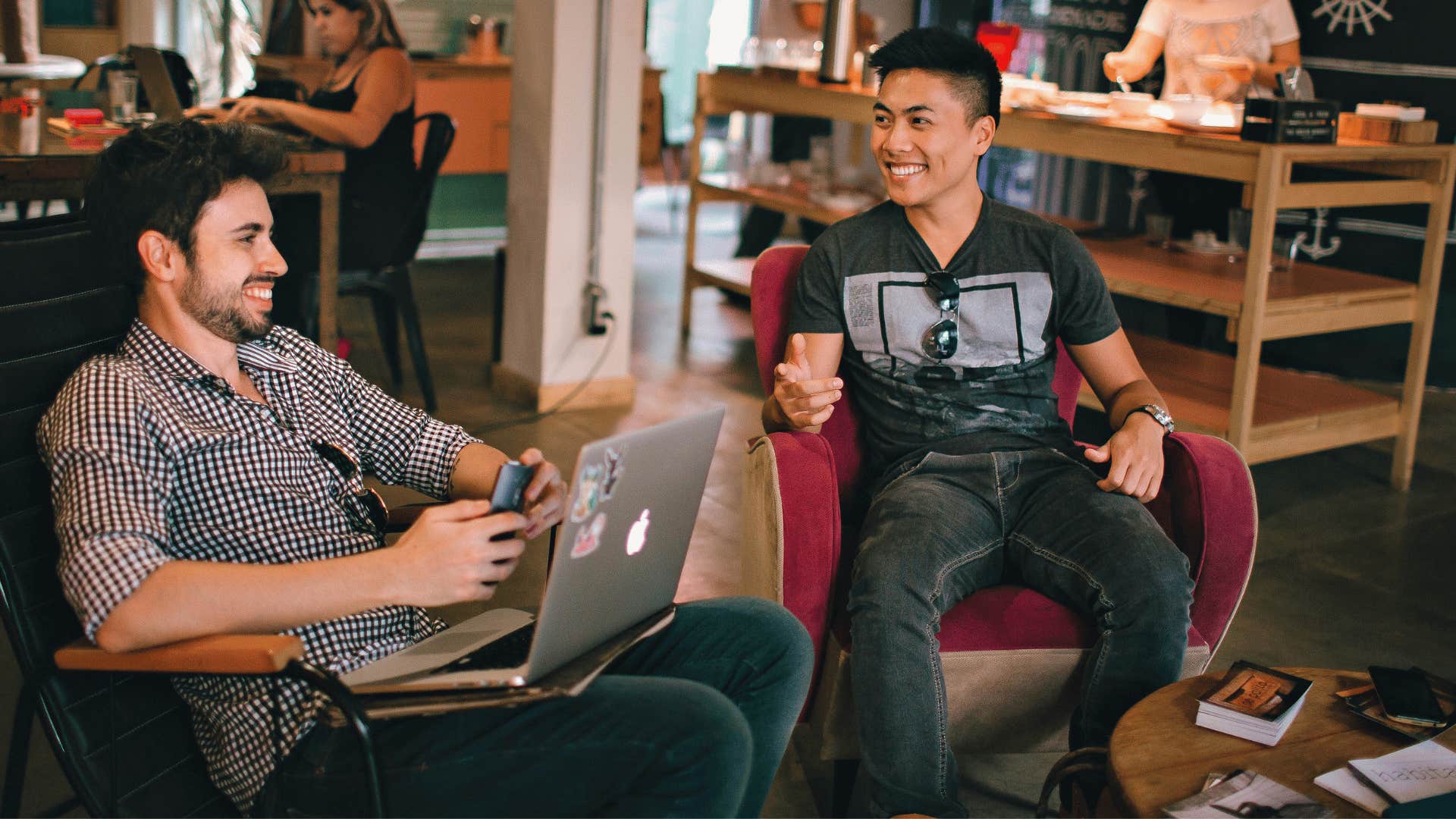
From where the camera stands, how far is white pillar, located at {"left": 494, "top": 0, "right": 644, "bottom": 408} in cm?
414

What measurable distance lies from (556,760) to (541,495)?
1.26ft

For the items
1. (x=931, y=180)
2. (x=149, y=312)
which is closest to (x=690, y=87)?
(x=931, y=180)

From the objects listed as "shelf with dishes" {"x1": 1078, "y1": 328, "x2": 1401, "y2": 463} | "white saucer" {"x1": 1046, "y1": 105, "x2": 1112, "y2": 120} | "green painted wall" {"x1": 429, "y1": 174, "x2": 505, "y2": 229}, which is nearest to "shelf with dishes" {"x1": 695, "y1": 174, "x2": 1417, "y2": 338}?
"shelf with dishes" {"x1": 1078, "y1": 328, "x2": 1401, "y2": 463}

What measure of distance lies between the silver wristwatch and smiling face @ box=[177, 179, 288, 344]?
139 cm

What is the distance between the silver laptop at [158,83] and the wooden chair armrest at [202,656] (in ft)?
10.3

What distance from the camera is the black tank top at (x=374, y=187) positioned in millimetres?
4055

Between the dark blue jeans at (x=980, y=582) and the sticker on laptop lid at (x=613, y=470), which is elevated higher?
the sticker on laptop lid at (x=613, y=470)

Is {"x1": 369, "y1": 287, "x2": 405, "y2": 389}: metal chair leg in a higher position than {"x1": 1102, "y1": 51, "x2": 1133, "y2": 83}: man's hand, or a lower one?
lower

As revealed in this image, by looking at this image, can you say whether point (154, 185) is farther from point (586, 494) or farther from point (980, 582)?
point (980, 582)

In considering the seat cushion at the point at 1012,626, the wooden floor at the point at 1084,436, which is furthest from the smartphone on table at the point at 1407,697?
the wooden floor at the point at 1084,436

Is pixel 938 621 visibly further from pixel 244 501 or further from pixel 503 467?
pixel 244 501

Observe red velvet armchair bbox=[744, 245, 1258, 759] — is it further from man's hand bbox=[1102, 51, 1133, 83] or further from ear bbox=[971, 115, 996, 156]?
man's hand bbox=[1102, 51, 1133, 83]

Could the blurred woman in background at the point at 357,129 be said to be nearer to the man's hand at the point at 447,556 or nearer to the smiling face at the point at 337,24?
the smiling face at the point at 337,24

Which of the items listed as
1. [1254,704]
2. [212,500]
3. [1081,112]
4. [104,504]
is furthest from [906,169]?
[1081,112]
